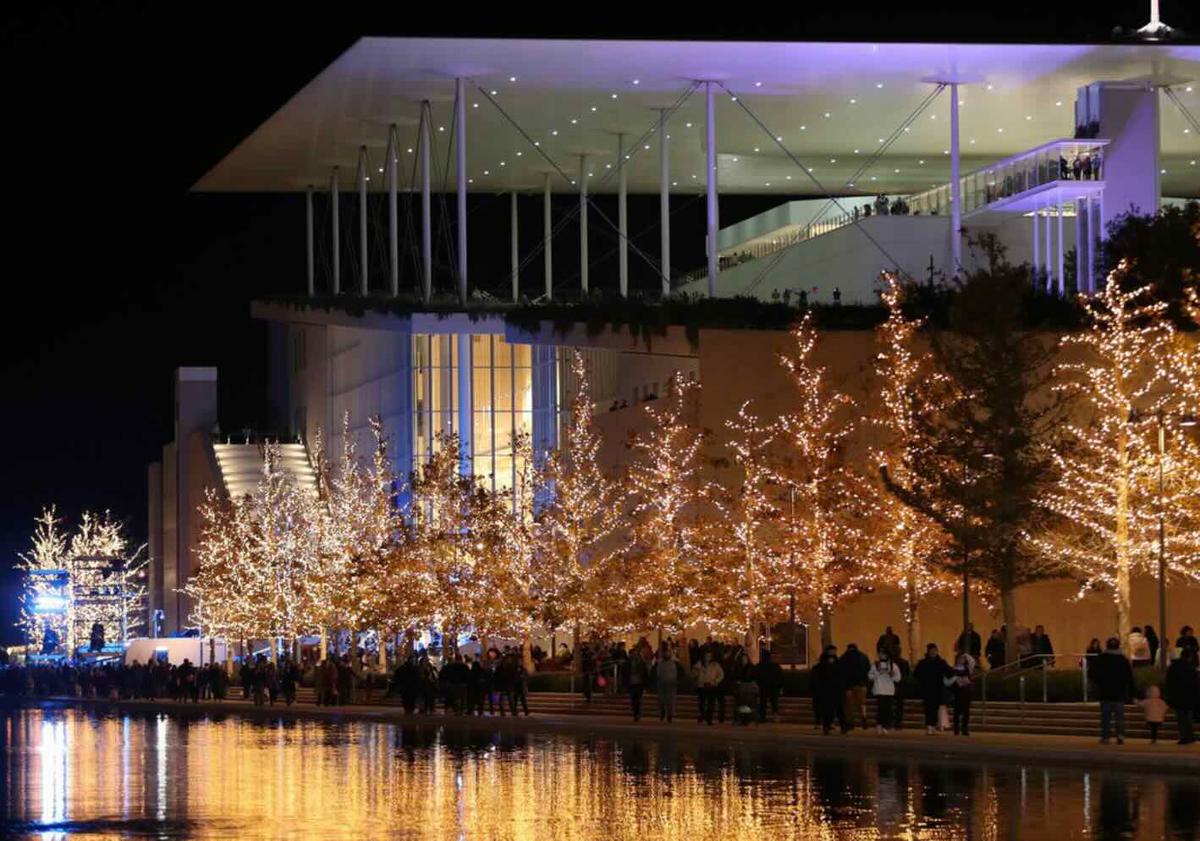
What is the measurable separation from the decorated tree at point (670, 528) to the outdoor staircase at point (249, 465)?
Answer: 140 ft

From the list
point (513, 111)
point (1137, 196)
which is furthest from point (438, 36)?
point (1137, 196)

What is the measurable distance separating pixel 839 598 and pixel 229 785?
20.5m

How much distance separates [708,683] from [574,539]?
15.1 m

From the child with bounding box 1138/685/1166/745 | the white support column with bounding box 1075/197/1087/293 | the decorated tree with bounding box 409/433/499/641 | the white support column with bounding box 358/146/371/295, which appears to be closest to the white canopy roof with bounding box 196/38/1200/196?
Answer: the white support column with bounding box 358/146/371/295

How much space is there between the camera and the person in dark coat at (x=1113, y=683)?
93.0 feet

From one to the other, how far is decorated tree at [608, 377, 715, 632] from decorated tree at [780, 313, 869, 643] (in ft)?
8.72

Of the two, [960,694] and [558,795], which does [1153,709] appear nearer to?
[960,694]

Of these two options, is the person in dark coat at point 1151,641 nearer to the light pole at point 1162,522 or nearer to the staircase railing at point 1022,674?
the light pole at point 1162,522

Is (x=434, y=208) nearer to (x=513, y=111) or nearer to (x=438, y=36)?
(x=513, y=111)

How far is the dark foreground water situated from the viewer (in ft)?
61.1

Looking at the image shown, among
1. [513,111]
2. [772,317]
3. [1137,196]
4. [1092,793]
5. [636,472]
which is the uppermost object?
[513,111]

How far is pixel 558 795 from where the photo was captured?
2264cm

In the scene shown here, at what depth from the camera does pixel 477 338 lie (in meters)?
78.8

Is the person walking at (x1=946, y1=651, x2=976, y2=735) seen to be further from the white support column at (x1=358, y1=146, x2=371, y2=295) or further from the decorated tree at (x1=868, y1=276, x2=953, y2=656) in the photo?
the white support column at (x1=358, y1=146, x2=371, y2=295)
